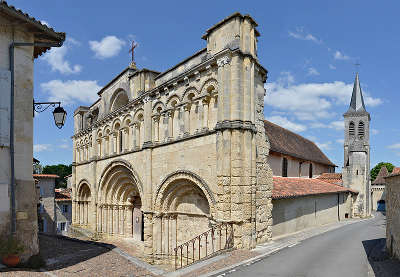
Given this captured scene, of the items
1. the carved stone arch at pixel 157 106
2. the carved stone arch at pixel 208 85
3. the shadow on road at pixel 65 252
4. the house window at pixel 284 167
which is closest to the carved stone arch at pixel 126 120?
the carved stone arch at pixel 157 106

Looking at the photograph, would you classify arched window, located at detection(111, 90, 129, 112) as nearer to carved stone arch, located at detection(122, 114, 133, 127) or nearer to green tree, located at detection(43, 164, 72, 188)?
carved stone arch, located at detection(122, 114, 133, 127)

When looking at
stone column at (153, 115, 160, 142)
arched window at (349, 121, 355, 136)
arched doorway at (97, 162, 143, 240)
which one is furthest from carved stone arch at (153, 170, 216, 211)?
arched window at (349, 121, 355, 136)

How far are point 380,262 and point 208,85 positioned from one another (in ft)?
30.5

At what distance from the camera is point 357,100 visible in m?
40.2

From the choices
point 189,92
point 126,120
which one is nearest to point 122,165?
point 126,120

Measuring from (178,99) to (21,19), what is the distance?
8197 millimetres

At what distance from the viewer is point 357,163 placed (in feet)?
117

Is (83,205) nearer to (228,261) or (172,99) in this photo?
(172,99)

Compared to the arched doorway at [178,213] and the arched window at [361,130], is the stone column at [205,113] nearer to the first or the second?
the arched doorway at [178,213]

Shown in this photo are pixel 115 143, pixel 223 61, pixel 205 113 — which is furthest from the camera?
pixel 115 143

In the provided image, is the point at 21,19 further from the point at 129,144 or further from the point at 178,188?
the point at 129,144

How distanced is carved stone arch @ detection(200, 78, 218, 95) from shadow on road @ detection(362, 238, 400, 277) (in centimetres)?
863

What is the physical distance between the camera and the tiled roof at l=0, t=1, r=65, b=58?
759cm

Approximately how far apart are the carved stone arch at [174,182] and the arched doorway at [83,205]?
13.9 meters
